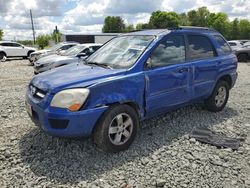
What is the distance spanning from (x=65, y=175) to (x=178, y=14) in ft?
259

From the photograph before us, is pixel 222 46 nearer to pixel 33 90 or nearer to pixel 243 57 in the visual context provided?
pixel 33 90

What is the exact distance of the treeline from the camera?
6525 cm

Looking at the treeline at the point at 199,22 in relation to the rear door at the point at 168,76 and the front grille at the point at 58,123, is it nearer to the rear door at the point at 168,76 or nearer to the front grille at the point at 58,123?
the rear door at the point at 168,76

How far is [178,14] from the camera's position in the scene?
254 feet

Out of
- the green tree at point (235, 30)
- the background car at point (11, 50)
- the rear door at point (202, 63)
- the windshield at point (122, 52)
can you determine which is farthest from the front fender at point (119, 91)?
the green tree at point (235, 30)

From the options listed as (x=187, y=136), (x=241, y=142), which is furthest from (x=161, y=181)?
(x=241, y=142)

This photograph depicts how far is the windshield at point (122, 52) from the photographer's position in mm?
4227

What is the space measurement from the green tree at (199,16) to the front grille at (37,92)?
73057 millimetres

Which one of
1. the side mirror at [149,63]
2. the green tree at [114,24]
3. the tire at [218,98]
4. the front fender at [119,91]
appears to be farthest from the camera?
the green tree at [114,24]

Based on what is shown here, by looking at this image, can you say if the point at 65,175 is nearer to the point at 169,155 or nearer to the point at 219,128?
→ the point at 169,155

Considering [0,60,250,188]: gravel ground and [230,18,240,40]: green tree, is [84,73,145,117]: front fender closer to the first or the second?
[0,60,250,188]: gravel ground

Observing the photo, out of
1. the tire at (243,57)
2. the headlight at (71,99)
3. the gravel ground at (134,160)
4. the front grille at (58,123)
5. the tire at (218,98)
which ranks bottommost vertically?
the tire at (243,57)

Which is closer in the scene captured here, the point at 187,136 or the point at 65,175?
the point at 65,175

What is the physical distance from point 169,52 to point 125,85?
1.18 metres
